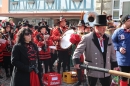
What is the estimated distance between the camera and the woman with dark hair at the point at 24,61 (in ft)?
16.6

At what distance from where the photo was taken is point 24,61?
5.09 m

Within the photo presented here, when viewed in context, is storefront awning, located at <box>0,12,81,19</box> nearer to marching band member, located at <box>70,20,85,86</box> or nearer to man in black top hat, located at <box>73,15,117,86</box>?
marching band member, located at <box>70,20,85,86</box>

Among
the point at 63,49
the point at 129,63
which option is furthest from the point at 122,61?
the point at 63,49

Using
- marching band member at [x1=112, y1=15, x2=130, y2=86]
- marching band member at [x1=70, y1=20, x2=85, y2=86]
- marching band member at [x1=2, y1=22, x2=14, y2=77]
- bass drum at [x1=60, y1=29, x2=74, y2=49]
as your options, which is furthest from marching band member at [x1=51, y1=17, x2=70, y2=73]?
marching band member at [x1=112, y1=15, x2=130, y2=86]

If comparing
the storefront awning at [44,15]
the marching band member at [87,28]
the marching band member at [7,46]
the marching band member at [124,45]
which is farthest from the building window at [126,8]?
the marching band member at [124,45]

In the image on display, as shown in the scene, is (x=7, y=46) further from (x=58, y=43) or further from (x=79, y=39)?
(x=79, y=39)

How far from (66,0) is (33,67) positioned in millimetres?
14898

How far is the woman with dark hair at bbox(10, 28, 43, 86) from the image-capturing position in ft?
16.6

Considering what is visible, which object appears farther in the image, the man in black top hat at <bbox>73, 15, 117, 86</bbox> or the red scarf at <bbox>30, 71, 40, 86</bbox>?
the red scarf at <bbox>30, 71, 40, 86</bbox>

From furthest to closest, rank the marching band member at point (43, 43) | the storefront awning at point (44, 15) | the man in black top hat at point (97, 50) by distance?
the storefront awning at point (44, 15)
the marching band member at point (43, 43)
the man in black top hat at point (97, 50)

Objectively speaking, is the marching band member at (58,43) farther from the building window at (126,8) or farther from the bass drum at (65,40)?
the building window at (126,8)

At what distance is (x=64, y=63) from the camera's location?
885 cm

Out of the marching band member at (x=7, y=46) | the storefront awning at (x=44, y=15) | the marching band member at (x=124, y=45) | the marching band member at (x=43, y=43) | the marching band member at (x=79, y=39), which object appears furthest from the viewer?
the storefront awning at (x=44, y=15)

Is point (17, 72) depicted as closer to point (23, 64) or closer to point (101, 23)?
point (23, 64)
